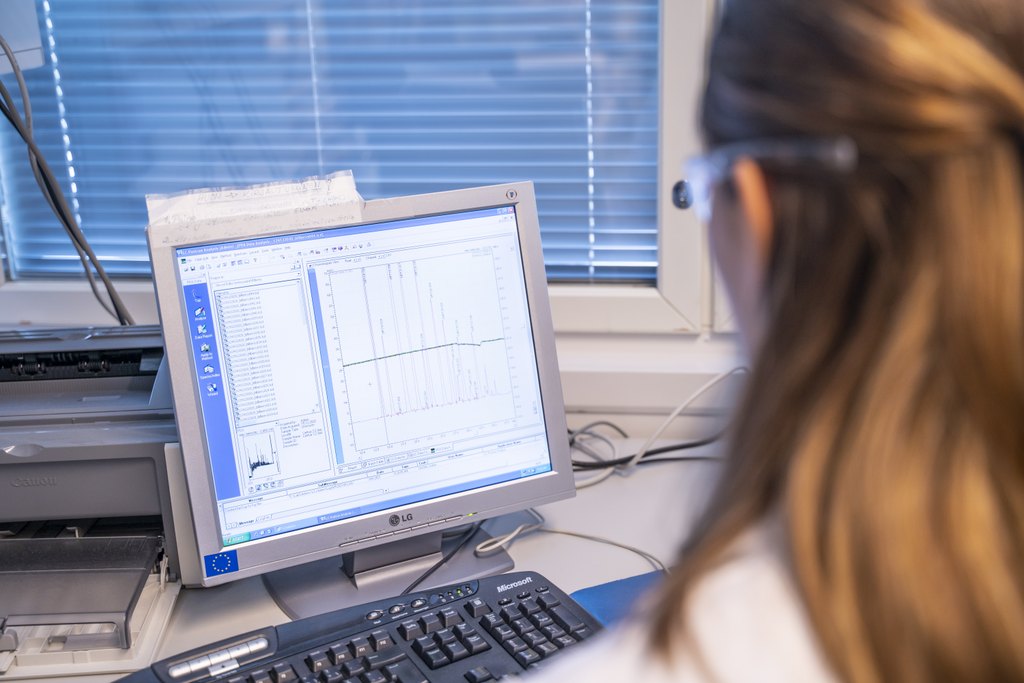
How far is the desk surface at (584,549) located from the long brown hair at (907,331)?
0.47 meters

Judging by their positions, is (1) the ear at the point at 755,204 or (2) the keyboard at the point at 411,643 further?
(2) the keyboard at the point at 411,643

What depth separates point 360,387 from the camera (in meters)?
1.02

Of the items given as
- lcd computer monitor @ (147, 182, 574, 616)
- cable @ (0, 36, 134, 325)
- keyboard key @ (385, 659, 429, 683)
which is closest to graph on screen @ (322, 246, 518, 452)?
lcd computer monitor @ (147, 182, 574, 616)

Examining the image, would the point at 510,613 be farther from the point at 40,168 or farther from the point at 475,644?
the point at 40,168

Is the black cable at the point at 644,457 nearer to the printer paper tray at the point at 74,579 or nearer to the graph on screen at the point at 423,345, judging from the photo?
the graph on screen at the point at 423,345

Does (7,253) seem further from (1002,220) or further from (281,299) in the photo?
(1002,220)

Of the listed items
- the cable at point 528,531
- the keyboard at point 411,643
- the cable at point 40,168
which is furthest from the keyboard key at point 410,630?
the cable at point 40,168

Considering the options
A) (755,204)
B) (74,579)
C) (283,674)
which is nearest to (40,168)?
(74,579)

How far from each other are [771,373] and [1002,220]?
0.44 ft

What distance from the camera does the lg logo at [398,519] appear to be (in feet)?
3.40

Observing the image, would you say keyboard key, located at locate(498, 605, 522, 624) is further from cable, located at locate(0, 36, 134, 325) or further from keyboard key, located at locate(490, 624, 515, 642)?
cable, located at locate(0, 36, 134, 325)

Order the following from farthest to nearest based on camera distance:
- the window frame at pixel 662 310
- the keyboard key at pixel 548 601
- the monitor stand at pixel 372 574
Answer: the window frame at pixel 662 310
the monitor stand at pixel 372 574
the keyboard key at pixel 548 601

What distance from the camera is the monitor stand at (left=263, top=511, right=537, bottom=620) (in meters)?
1.04

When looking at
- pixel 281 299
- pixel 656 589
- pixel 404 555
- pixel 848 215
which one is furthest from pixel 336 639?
pixel 848 215
